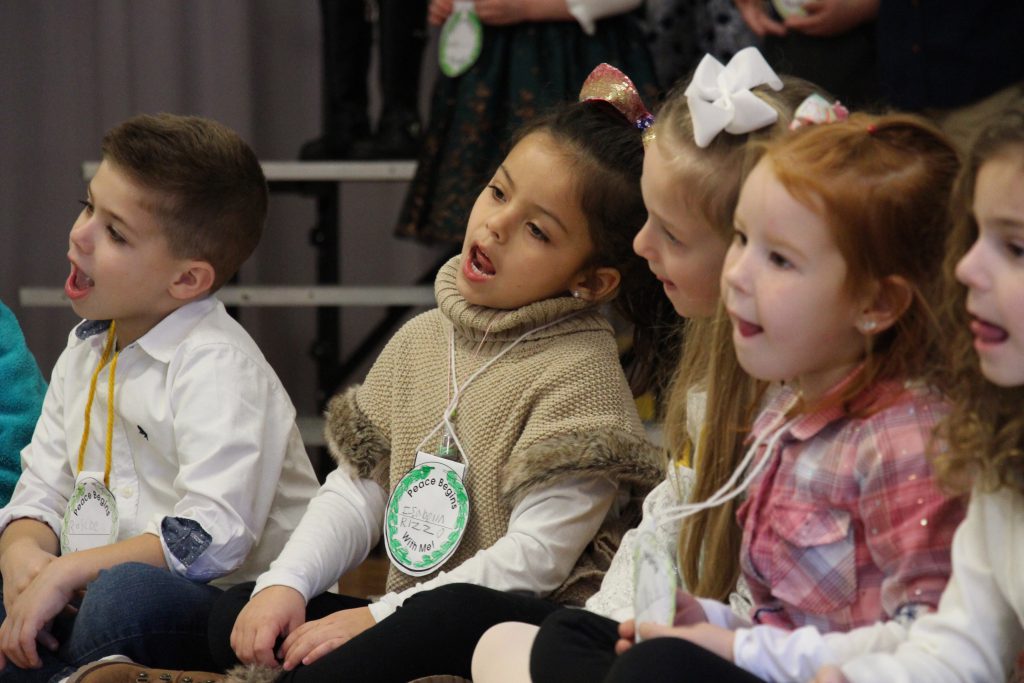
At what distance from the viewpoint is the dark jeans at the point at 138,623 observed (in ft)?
5.36

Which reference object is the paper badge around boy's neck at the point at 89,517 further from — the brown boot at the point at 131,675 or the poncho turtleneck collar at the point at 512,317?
the poncho turtleneck collar at the point at 512,317

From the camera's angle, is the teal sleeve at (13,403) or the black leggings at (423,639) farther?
the teal sleeve at (13,403)

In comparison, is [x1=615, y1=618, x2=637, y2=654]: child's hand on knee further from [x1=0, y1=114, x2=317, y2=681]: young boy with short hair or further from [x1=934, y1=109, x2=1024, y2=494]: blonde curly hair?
[x1=0, y1=114, x2=317, y2=681]: young boy with short hair

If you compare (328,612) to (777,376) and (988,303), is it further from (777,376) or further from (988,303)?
(988,303)

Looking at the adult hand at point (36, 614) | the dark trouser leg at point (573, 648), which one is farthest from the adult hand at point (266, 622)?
the dark trouser leg at point (573, 648)

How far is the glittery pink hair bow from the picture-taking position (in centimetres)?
174

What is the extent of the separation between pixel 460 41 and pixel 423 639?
1.55 meters

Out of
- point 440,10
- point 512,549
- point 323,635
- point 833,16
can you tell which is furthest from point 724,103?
point 440,10

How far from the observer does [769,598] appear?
1298 mm

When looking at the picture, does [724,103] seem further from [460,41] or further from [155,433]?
[460,41]

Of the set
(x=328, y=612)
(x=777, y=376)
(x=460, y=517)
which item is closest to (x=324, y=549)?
(x=328, y=612)

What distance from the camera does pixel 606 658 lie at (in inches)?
50.1

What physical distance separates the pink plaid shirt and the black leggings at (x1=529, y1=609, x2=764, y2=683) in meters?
0.13

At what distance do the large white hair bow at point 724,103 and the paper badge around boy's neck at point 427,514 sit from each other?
1.63 feet
